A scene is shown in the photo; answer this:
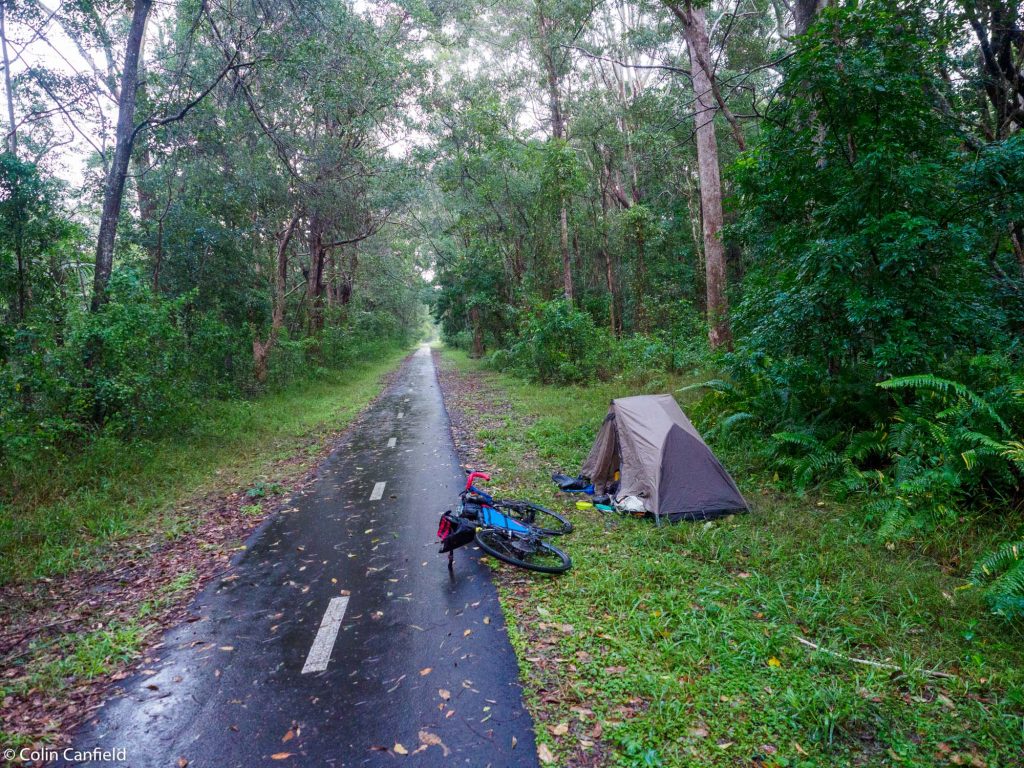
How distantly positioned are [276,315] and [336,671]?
16.2m

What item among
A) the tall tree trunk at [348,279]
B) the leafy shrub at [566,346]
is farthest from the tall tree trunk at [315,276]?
the leafy shrub at [566,346]

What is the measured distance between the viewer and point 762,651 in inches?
147

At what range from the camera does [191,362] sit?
1266cm

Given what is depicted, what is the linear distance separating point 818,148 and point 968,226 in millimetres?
2330

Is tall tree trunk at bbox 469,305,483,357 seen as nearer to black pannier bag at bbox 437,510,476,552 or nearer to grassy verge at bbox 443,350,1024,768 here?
black pannier bag at bbox 437,510,476,552

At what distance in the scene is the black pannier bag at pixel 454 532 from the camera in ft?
16.9

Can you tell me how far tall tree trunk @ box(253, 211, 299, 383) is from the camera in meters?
17.3

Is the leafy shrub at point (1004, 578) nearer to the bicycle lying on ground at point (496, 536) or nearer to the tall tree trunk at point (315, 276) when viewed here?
the bicycle lying on ground at point (496, 536)

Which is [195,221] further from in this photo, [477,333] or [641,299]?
[477,333]

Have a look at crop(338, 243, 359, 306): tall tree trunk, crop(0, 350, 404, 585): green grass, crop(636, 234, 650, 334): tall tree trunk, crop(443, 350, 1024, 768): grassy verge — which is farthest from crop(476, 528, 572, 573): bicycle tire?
crop(338, 243, 359, 306): tall tree trunk

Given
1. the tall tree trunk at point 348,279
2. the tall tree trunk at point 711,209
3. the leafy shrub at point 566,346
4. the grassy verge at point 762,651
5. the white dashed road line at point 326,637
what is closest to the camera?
the grassy verge at point 762,651

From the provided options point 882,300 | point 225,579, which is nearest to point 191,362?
point 225,579

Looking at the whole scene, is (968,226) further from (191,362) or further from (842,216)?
(191,362)

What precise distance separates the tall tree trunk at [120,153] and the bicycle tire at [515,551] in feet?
29.4
